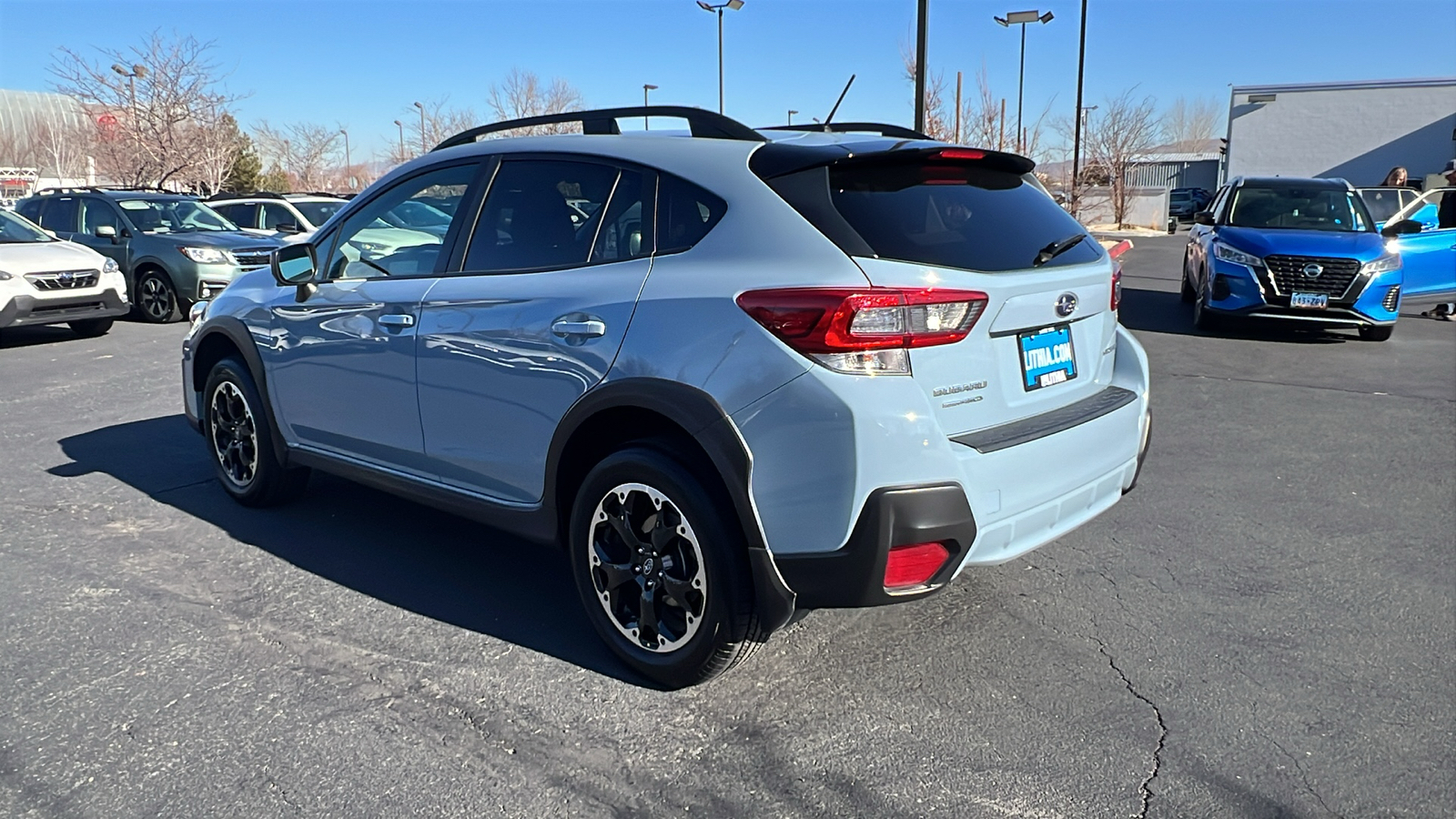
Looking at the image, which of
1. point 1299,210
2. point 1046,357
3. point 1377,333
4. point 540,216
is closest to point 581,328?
point 540,216

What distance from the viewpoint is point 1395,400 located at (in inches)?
313

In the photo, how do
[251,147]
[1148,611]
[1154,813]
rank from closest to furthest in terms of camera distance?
[1154,813] → [1148,611] → [251,147]

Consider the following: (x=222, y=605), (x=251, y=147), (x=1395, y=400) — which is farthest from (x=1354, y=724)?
(x=251, y=147)

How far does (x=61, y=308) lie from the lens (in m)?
11.3

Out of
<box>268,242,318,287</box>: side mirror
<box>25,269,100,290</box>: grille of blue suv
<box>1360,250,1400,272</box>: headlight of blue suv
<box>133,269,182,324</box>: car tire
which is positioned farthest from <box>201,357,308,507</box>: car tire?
<box>1360,250,1400,272</box>: headlight of blue suv

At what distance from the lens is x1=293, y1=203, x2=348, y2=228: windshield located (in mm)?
15633

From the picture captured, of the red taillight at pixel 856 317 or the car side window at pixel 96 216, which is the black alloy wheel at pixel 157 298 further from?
the red taillight at pixel 856 317

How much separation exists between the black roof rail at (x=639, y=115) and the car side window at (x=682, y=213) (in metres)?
0.31

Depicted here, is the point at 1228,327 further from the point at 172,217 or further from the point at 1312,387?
the point at 172,217

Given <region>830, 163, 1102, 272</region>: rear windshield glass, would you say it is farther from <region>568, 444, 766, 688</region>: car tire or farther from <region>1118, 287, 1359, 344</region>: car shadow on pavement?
<region>1118, 287, 1359, 344</region>: car shadow on pavement

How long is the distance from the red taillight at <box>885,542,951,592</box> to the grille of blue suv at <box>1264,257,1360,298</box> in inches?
359

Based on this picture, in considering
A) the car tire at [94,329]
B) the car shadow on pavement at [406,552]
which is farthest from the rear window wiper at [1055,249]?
the car tire at [94,329]

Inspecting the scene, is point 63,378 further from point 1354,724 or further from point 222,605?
point 1354,724

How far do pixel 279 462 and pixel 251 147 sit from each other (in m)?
48.4
